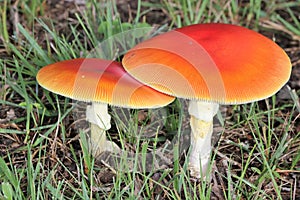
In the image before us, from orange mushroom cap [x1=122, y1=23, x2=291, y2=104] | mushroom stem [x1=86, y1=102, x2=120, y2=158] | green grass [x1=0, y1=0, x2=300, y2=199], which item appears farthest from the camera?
mushroom stem [x1=86, y1=102, x2=120, y2=158]

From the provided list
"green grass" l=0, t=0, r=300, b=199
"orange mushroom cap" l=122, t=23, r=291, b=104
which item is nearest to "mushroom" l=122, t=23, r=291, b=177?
"orange mushroom cap" l=122, t=23, r=291, b=104

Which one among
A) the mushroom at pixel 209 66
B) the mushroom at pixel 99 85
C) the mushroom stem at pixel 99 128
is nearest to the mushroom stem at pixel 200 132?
the mushroom at pixel 209 66

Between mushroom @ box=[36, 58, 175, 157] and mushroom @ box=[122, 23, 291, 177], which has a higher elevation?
mushroom @ box=[122, 23, 291, 177]

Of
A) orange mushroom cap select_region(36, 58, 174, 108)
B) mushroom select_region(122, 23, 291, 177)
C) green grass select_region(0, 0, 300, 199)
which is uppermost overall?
mushroom select_region(122, 23, 291, 177)

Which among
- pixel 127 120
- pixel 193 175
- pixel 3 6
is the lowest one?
pixel 193 175

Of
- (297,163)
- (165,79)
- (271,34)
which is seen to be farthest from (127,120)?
(271,34)

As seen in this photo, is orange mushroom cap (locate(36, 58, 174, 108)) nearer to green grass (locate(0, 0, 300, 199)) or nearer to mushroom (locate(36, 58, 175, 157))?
mushroom (locate(36, 58, 175, 157))

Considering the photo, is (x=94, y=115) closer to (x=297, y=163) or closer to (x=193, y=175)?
(x=193, y=175)
